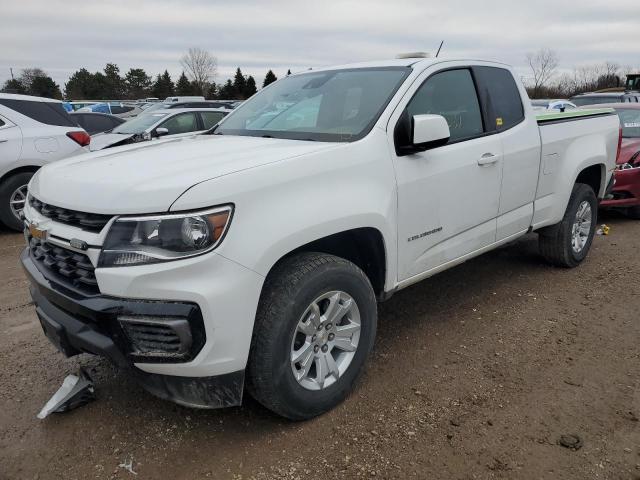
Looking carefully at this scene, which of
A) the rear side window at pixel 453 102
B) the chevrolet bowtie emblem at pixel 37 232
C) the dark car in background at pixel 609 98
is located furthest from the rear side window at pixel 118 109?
the chevrolet bowtie emblem at pixel 37 232

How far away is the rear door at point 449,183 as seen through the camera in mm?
3104

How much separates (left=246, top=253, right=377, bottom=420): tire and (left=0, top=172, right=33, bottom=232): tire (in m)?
5.58

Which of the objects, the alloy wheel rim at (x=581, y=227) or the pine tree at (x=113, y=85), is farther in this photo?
the pine tree at (x=113, y=85)

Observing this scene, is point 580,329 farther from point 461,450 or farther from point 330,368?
point 330,368

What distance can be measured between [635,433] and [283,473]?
→ 1764 mm

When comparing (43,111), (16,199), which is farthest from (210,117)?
(16,199)

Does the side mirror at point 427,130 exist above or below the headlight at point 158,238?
above

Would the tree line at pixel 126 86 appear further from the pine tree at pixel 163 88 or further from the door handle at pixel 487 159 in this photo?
the door handle at pixel 487 159

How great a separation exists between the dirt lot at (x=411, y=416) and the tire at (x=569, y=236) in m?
0.88

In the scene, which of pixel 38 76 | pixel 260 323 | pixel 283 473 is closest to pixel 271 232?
pixel 260 323

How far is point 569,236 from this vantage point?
489cm

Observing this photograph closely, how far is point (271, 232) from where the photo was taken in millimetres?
2344

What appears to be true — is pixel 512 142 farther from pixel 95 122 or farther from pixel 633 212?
pixel 95 122

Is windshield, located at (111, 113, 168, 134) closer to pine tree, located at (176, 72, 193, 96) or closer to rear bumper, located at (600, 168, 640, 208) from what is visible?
rear bumper, located at (600, 168, 640, 208)
